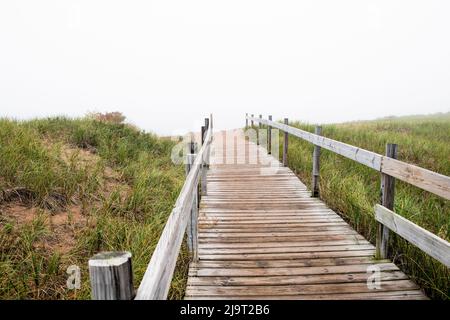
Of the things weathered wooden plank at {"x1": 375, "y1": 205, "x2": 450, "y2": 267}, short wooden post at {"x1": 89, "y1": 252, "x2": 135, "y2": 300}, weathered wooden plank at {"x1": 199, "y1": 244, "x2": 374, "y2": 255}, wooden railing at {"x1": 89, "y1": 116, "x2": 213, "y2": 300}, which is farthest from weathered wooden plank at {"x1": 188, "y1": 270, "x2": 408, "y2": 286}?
short wooden post at {"x1": 89, "y1": 252, "x2": 135, "y2": 300}

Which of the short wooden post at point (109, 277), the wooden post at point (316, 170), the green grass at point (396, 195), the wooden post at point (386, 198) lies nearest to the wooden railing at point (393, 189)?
the wooden post at point (386, 198)

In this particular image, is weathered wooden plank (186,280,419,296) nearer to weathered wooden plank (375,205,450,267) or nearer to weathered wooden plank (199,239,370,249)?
weathered wooden plank (375,205,450,267)

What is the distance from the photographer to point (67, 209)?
195 inches

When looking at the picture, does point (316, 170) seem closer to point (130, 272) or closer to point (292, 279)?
point (292, 279)

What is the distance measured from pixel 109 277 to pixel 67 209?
4023 millimetres

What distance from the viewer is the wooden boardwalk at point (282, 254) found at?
10.9ft

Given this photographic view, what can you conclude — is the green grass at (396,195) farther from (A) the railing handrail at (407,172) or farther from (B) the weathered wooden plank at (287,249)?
(A) the railing handrail at (407,172)

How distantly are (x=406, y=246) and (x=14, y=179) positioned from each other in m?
5.37

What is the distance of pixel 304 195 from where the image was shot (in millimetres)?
6781

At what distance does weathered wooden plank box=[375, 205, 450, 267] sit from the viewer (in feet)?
9.21

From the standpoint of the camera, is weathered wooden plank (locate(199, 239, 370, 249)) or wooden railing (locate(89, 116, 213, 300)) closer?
wooden railing (locate(89, 116, 213, 300))

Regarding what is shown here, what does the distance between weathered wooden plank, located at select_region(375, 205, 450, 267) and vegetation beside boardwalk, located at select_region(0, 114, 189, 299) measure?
222 cm
